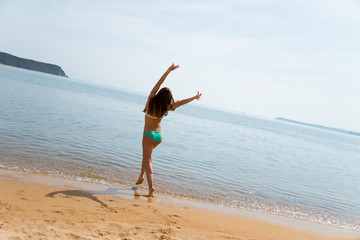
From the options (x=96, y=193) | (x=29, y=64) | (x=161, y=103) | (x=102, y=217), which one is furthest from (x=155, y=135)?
(x=29, y=64)

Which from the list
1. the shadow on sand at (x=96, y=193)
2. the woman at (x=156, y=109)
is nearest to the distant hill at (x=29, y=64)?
the shadow on sand at (x=96, y=193)

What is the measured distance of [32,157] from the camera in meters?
8.45

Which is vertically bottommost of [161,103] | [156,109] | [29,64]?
[156,109]

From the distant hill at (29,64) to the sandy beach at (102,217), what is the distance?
16233 cm

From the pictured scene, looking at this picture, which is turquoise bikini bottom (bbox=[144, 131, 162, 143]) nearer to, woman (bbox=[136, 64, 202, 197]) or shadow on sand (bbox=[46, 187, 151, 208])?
woman (bbox=[136, 64, 202, 197])

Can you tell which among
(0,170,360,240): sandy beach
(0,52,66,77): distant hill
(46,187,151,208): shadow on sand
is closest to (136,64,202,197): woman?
(46,187,151,208): shadow on sand

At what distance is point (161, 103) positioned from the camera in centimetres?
606

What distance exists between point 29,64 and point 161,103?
189 metres

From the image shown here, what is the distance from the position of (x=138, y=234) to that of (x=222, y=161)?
10.1m

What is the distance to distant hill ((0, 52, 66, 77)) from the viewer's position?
146 m

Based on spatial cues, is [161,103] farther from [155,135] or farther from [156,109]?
[155,135]

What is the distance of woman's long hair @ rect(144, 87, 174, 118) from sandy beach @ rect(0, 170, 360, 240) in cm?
188

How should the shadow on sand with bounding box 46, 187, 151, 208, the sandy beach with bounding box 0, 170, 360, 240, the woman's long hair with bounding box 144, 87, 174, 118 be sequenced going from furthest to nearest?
the woman's long hair with bounding box 144, 87, 174, 118
the shadow on sand with bounding box 46, 187, 151, 208
the sandy beach with bounding box 0, 170, 360, 240

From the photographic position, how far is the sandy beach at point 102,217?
13.2ft
